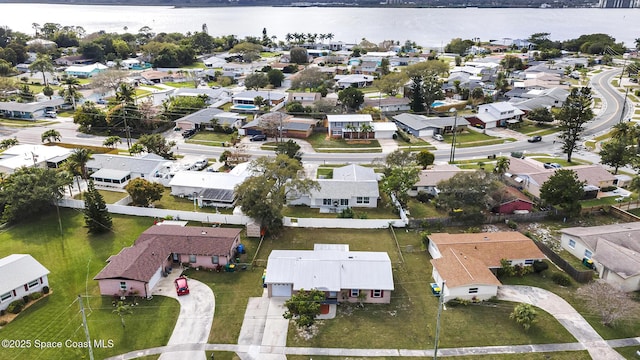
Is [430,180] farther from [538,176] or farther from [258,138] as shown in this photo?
[258,138]

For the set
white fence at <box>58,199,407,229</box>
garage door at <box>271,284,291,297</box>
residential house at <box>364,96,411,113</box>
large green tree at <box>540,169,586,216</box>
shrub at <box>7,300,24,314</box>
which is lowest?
shrub at <box>7,300,24,314</box>

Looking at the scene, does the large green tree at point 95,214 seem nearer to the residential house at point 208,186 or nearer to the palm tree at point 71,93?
the residential house at point 208,186

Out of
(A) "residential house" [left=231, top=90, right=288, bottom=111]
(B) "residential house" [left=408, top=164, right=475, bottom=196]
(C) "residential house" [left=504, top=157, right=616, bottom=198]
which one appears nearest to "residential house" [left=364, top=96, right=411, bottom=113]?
(A) "residential house" [left=231, top=90, right=288, bottom=111]

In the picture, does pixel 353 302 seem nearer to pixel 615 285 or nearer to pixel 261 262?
pixel 261 262

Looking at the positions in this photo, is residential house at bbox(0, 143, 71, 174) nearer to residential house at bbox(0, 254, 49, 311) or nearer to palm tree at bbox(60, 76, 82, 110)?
residential house at bbox(0, 254, 49, 311)

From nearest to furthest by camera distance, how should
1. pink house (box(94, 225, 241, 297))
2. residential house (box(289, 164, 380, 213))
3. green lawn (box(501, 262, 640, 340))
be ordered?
1. green lawn (box(501, 262, 640, 340))
2. pink house (box(94, 225, 241, 297))
3. residential house (box(289, 164, 380, 213))

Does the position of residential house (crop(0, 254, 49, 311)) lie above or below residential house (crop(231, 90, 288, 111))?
below

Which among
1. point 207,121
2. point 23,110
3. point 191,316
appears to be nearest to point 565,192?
point 191,316
